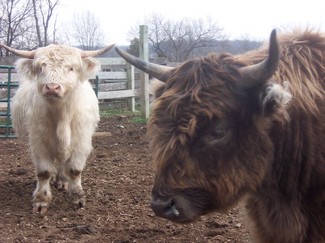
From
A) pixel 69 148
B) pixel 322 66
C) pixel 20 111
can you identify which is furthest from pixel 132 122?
pixel 322 66

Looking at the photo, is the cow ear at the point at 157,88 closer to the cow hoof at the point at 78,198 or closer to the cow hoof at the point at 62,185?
the cow hoof at the point at 78,198

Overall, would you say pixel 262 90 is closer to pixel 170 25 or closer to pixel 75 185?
pixel 75 185

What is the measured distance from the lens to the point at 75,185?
20.3 feet

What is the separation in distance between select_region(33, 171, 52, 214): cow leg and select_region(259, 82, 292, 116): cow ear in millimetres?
3632

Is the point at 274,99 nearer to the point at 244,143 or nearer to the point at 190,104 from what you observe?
the point at 244,143

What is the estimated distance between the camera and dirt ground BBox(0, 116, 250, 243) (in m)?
4.94

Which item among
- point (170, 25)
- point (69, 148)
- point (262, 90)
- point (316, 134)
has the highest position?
point (170, 25)

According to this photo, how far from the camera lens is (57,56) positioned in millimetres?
5988

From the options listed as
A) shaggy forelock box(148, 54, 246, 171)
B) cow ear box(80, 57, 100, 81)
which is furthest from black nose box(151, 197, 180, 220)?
cow ear box(80, 57, 100, 81)

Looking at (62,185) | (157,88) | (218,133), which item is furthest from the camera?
(62,185)

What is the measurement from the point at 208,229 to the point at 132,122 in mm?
8049

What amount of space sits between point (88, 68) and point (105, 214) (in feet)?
6.48

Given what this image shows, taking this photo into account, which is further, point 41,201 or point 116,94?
point 116,94

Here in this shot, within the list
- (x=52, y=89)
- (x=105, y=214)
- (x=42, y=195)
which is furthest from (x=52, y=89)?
(x=105, y=214)
